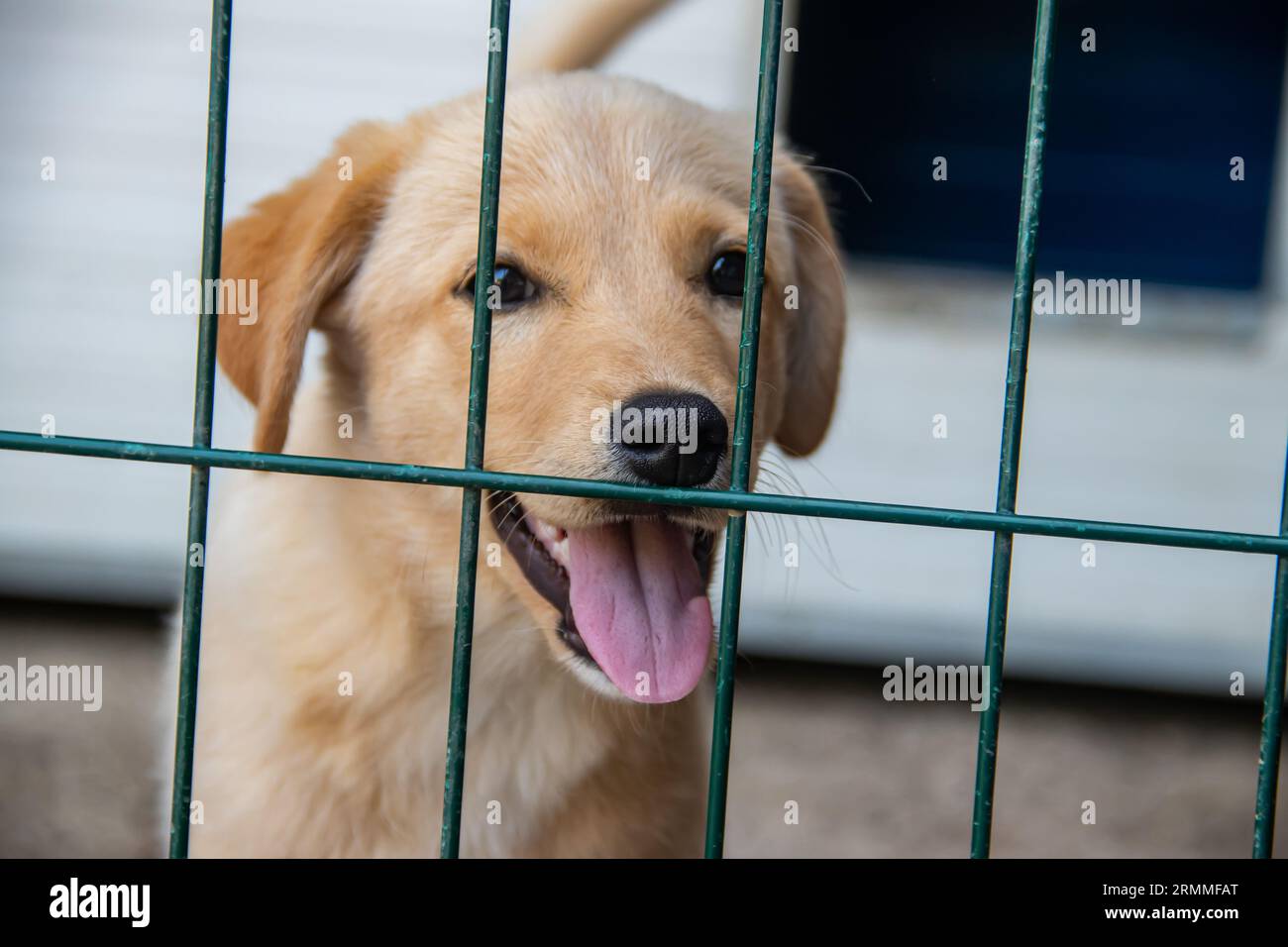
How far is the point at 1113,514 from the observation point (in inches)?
220

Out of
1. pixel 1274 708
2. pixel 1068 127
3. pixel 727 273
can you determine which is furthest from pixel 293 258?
pixel 1068 127

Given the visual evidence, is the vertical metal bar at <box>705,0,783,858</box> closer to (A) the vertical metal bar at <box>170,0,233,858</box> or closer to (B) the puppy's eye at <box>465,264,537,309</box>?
(A) the vertical metal bar at <box>170,0,233,858</box>

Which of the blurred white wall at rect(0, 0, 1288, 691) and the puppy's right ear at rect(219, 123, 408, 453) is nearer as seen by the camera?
the puppy's right ear at rect(219, 123, 408, 453)

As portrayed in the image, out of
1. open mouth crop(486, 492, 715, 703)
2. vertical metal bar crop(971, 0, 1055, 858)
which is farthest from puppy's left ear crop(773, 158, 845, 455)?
vertical metal bar crop(971, 0, 1055, 858)

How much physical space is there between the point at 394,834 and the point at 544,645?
485mm

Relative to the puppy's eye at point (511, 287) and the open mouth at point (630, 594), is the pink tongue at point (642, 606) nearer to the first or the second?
the open mouth at point (630, 594)

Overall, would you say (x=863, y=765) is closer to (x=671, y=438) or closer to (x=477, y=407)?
(x=671, y=438)

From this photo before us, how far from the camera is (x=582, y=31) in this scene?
3.44m

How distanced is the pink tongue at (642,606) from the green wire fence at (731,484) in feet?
1.48

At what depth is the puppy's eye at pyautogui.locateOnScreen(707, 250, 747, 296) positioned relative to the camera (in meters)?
2.47

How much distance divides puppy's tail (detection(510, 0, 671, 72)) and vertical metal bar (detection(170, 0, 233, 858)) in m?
1.95

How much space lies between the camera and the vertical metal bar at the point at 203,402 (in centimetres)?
156
